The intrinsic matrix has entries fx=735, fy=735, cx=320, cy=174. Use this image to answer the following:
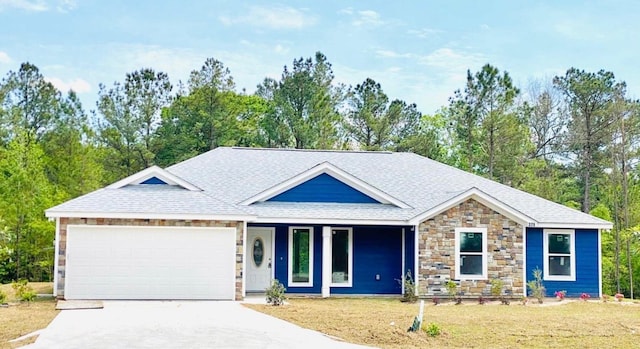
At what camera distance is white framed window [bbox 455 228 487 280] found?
69.3 ft

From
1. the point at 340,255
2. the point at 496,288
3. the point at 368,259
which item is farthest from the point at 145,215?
the point at 496,288

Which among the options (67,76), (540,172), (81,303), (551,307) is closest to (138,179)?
(81,303)

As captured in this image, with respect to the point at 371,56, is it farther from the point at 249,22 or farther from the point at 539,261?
the point at 539,261

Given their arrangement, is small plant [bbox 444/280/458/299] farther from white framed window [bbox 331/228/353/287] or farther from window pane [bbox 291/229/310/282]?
window pane [bbox 291/229/310/282]

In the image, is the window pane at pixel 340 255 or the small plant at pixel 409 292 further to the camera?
the window pane at pixel 340 255

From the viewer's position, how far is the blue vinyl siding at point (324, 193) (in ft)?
73.7

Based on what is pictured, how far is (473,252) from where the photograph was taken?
21.2 metres

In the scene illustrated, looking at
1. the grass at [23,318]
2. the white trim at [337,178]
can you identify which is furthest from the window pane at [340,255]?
the grass at [23,318]

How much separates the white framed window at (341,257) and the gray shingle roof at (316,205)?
0.82 metres

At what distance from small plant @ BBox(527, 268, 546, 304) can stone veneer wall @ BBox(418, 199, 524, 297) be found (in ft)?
1.12

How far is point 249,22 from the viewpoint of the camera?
95.3 feet

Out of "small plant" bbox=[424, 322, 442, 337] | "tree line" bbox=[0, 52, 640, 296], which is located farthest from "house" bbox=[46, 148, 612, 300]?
"tree line" bbox=[0, 52, 640, 296]

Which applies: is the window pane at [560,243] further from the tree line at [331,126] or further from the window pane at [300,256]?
the tree line at [331,126]

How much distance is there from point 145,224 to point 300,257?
5086mm
